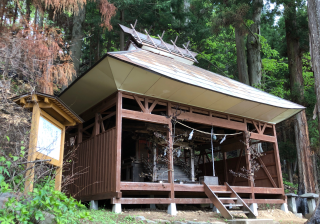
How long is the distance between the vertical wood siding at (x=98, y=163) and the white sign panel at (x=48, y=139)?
4.82 feet

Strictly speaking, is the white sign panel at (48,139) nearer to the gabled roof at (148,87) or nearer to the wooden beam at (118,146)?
the wooden beam at (118,146)

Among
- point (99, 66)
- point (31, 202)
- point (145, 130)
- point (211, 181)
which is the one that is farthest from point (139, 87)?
point (31, 202)

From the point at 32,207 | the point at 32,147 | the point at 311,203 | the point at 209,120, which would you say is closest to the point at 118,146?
the point at 32,147

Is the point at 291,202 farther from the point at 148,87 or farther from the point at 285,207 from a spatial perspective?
the point at 148,87

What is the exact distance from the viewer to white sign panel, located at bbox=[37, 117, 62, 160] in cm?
596

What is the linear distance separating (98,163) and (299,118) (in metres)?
11.5

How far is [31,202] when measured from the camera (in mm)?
4551

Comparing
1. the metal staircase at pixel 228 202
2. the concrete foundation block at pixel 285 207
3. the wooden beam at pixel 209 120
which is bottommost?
the concrete foundation block at pixel 285 207

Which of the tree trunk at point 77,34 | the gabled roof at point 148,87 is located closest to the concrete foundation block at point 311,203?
the gabled roof at point 148,87

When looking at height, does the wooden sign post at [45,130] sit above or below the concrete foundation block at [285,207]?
above

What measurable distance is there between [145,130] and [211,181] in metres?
3.02

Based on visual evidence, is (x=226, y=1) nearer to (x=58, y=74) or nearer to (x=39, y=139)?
(x=58, y=74)

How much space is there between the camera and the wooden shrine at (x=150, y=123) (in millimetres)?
8141

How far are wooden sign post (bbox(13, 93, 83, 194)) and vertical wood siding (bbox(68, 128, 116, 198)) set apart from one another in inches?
57.8
